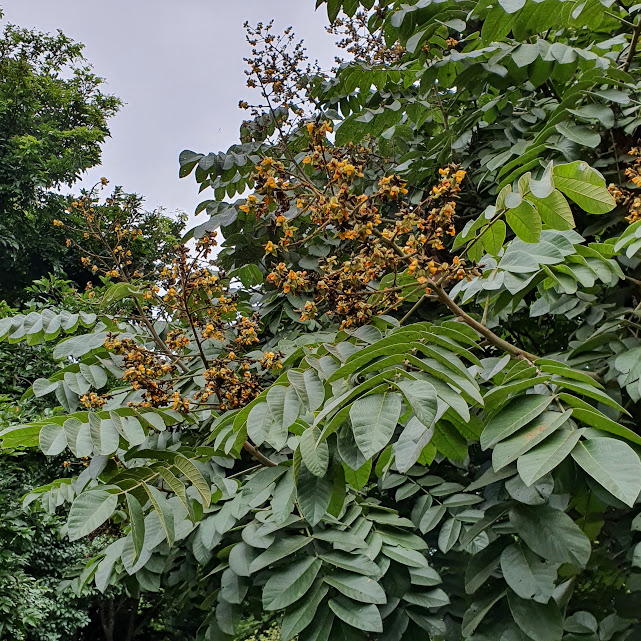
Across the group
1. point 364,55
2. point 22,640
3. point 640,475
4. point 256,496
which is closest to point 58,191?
point 22,640

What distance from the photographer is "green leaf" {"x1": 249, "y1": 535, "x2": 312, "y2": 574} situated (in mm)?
1391

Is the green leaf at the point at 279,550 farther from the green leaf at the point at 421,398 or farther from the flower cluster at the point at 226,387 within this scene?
the green leaf at the point at 421,398

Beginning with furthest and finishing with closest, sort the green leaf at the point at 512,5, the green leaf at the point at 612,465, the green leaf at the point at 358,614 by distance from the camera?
the green leaf at the point at 512,5
the green leaf at the point at 358,614
the green leaf at the point at 612,465

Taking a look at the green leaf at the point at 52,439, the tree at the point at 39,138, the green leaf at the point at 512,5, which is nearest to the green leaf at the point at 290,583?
the green leaf at the point at 52,439

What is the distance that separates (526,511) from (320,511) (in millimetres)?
378

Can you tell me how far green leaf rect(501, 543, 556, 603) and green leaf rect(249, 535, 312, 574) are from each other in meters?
0.53

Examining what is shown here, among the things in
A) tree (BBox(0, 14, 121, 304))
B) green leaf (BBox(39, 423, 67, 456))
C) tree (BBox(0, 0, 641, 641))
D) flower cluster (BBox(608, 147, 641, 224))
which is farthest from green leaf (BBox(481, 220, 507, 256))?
tree (BBox(0, 14, 121, 304))

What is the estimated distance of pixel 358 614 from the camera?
1.28m

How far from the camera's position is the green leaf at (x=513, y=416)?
3.14 feet

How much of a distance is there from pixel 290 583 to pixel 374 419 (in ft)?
2.16

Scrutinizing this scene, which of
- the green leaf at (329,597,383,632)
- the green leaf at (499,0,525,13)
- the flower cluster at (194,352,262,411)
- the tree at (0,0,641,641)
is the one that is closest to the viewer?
the tree at (0,0,641,641)

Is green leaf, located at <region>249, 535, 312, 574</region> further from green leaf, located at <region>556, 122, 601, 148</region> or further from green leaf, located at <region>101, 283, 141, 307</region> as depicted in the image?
green leaf, located at <region>556, 122, 601, 148</region>

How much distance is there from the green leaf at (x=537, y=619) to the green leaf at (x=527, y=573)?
0.05 m

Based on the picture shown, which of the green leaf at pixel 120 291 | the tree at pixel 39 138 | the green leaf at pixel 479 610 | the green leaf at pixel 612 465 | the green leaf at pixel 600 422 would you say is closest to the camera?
the green leaf at pixel 612 465
